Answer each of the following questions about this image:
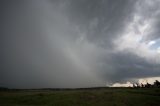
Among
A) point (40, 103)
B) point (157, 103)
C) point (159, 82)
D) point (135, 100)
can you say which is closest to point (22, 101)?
point (40, 103)

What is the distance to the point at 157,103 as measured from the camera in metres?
75.8

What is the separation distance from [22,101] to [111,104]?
117ft

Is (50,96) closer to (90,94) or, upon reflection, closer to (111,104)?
(90,94)

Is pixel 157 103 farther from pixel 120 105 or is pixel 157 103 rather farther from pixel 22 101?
pixel 22 101

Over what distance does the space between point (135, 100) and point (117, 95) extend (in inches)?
323

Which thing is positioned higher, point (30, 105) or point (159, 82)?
point (159, 82)

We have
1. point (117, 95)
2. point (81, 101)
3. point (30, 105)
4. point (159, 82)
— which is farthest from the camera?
point (159, 82)

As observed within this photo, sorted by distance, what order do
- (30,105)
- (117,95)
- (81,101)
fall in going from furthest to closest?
(117,95) → (81,101) → (30,105)

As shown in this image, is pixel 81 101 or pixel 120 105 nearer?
pixel 120 105

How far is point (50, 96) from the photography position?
3499 inches

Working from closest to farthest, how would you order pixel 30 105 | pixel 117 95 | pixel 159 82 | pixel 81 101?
1. pixel 30 105
2. pixel 81 101
3. pixel 117 95
4. pixel 159 82

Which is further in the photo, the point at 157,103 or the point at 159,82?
the point at 159,82

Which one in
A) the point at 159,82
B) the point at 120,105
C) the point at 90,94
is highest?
the point at 159,82

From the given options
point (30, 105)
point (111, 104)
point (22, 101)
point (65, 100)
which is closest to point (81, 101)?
point (65, 100)
